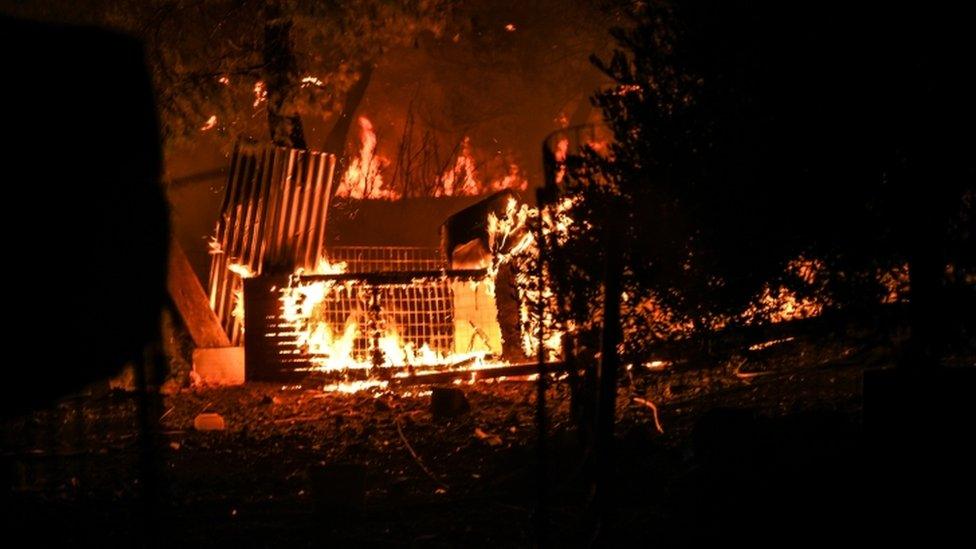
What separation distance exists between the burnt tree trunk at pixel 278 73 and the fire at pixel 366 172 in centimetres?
598

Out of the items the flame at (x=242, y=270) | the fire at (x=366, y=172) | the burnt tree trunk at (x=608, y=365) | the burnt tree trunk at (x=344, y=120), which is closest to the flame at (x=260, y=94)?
the flame at (x=242, y=270)

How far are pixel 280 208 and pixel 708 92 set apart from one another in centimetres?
802

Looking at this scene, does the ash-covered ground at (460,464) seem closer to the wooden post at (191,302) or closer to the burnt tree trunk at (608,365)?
the burnt tree trunk at (608,365)

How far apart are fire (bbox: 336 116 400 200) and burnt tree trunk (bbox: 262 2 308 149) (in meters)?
5.98

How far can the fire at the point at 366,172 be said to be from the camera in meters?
20.2

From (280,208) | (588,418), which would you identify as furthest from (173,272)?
(588,418)

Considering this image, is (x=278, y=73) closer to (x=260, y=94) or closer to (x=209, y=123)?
(x=260, y=94)

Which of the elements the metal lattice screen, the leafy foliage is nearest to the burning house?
the metal lattice screen

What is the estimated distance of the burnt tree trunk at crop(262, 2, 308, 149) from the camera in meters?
13.4

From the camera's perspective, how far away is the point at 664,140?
6.08 metres

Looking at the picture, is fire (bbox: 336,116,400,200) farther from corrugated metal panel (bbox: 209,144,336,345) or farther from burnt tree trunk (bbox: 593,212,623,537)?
burnt tree trunk (bbox: 593,212,623,537)

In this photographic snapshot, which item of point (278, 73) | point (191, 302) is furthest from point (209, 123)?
point (191, 302)

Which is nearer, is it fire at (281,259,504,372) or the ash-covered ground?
the ash-covered ground

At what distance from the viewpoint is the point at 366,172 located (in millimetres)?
21094
